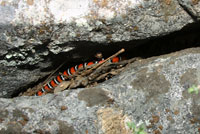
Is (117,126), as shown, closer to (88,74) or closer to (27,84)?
(88,74)

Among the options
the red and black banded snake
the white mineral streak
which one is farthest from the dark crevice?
the white mineral streak

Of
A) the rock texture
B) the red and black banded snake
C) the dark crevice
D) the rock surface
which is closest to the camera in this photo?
the rock surface

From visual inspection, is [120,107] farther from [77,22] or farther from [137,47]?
[137,47]

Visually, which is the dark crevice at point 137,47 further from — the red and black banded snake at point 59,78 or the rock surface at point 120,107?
the rock surface at point 120,107

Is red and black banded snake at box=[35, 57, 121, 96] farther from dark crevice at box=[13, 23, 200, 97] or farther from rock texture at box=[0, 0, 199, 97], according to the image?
rock texture at box=[0, 0, 199, 97]

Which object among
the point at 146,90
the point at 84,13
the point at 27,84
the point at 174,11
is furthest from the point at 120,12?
the point at 27,84

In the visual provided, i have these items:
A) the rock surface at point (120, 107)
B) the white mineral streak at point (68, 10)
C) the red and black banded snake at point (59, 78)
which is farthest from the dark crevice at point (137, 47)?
the rock surface at point (120, 107)
